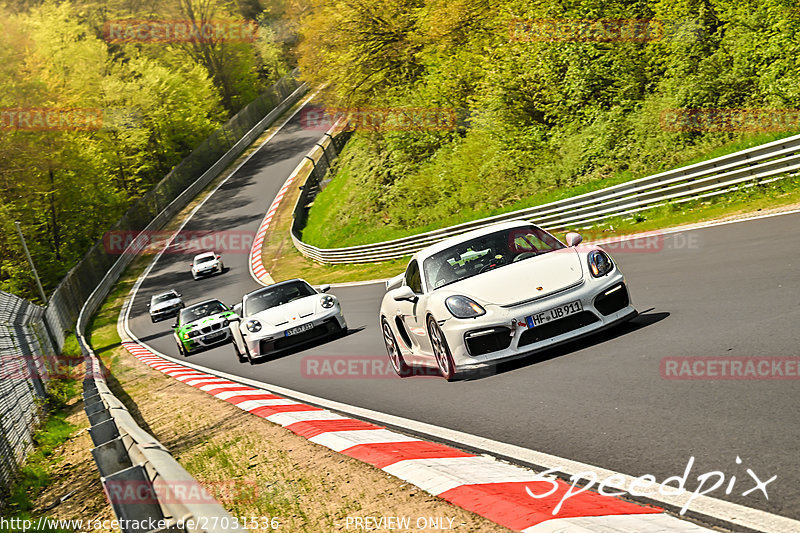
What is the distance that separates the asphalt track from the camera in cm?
504

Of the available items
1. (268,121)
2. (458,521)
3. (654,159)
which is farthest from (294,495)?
(268,121)

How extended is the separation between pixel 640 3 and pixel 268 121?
61.9 m

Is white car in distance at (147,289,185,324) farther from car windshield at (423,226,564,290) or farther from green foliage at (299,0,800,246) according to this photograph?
car windshield at (423,226,564,290)

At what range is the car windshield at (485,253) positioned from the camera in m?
9.13

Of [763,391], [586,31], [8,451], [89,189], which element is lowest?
[763,391]

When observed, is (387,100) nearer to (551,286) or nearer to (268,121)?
(551,286)

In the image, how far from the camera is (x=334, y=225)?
44000 millimetres

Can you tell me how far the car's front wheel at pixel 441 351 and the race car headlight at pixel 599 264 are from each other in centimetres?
160

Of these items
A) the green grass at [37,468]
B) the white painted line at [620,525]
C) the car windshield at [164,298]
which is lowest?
the white painted line at [620,525]

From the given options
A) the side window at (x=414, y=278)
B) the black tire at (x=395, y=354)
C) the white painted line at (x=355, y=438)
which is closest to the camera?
the white painted line at (x=355, y=438)

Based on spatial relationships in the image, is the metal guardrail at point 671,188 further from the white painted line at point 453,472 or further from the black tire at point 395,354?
the white painted line at point 453,472

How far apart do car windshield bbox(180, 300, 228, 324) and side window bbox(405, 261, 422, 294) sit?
46.6 ft

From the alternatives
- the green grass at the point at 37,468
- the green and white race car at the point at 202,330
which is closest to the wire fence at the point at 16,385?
the green grass at the point at 37,468

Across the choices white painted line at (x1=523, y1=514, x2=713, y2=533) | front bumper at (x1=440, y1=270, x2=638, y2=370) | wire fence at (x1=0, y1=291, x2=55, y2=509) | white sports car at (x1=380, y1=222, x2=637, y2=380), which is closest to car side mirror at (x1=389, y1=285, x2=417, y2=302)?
white sports car at (x1=380, y1=222, x2=637, y2=380)
